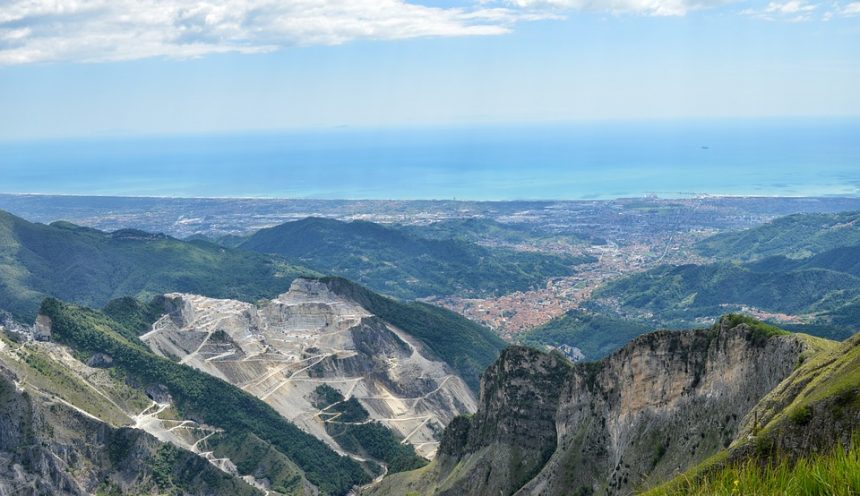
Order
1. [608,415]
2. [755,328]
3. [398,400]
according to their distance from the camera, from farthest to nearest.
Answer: [398,400] → [608,415] → [755,328]

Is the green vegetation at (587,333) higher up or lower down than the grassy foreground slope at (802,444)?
lower down

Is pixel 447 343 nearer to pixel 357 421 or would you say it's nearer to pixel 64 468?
pixel 357 421

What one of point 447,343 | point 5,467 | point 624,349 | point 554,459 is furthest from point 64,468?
point 447,343

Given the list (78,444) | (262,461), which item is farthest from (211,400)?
(78,444)

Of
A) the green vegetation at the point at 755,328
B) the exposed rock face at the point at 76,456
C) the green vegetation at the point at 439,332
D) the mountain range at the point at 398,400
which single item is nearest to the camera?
the mountain range at the point at 398,400

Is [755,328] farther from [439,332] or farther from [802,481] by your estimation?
[439,332]

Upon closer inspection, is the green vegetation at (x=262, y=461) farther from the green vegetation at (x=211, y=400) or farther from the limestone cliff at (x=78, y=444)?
the limestone cliff at (x=78, y=444)

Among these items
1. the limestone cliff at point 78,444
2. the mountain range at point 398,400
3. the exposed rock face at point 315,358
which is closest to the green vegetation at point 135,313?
the mountain range at point 398,400
